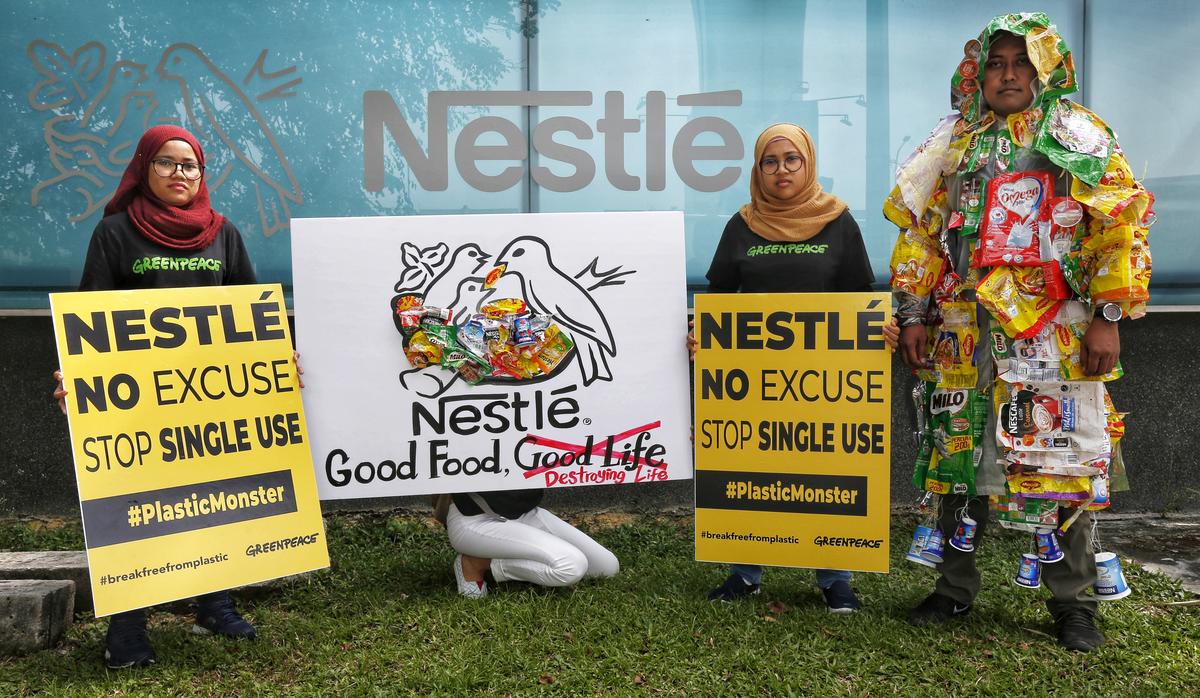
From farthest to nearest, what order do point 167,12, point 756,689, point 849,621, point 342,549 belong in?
1. point 167,12
2. point 342,549
3. point 849,621
4. point 756,689

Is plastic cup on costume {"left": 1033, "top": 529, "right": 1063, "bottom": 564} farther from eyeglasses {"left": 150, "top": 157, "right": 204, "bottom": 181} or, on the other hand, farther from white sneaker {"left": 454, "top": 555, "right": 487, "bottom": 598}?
eyeglasses {"left": 150, "top": 157, "right": 204, "bottom": 181}

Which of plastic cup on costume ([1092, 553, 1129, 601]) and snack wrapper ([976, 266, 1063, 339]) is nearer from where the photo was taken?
snack wrapper ([976, 266, 1063, 339])

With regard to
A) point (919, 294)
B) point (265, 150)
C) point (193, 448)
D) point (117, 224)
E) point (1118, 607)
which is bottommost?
point (1118, 607)

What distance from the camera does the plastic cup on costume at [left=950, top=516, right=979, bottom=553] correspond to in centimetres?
344

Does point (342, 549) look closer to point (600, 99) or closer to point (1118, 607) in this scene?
Answer: point (600, 99)

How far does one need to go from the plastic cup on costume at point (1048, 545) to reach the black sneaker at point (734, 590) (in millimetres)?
1069

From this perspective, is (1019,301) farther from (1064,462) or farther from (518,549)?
Result: (518,549)

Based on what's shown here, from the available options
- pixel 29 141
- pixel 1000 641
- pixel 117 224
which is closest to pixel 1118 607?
pixel 1000 641

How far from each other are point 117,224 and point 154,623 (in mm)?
1512

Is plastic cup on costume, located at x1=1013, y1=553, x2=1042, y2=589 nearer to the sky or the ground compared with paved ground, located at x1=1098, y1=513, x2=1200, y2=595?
nearer to the sky

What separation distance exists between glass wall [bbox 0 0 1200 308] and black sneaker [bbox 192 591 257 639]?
2.12m

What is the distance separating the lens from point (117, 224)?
327 cm

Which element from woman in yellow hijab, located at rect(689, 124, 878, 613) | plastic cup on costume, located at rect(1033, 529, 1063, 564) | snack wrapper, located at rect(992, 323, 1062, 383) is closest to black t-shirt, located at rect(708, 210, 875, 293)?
woman in yellow hijab, located at rect(689, 124, 878, 613)

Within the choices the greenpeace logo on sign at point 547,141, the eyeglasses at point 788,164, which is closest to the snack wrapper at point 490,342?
the eyeglasses at point 788,164
